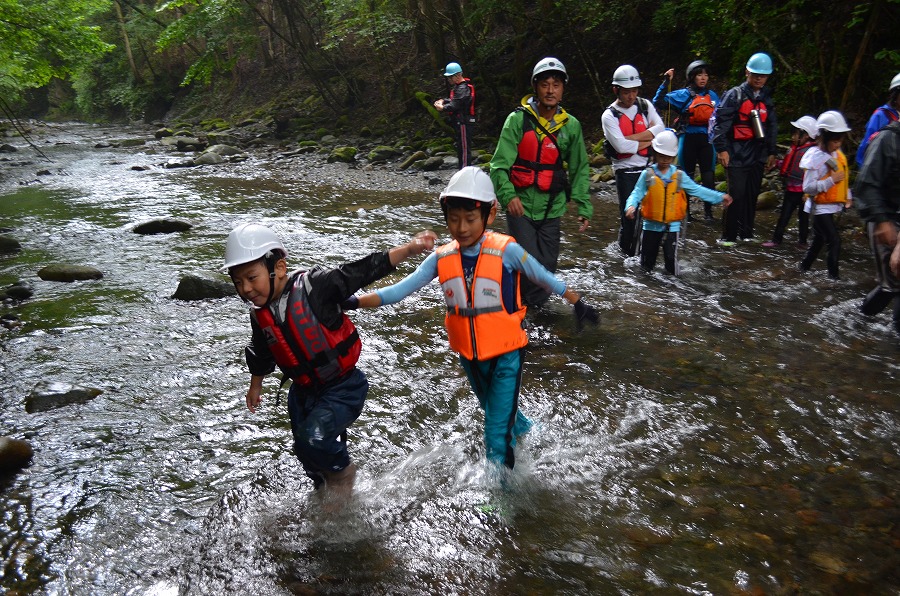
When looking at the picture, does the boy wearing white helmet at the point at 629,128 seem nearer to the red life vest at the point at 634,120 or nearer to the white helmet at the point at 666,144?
the red life vest at the point at 634,120

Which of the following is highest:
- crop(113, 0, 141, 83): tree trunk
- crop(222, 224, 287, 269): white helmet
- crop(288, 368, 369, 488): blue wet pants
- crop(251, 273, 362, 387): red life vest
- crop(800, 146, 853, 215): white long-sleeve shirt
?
crop(113, 0, 141, 83): tree trunk

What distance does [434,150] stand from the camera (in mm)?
19266

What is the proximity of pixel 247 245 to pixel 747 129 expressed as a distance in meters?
7.44

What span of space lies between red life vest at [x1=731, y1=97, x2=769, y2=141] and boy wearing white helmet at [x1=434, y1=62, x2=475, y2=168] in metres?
7.01

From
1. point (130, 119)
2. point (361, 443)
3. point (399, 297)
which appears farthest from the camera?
point (130, 119)

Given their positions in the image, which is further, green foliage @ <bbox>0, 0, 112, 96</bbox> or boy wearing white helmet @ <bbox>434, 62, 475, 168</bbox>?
green foliage @ <bbox>0, 0, 112, 96</bbox>

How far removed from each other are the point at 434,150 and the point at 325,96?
10324mm

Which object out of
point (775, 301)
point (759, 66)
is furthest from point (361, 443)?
point (759, 66)

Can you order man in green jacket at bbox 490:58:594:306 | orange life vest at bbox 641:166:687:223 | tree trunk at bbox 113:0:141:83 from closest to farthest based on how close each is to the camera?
man in green jacket at bbox 490:58:594:306
orange life vest at bbox 641:166:687:223
tree trunk at bbox 113:0:141:83

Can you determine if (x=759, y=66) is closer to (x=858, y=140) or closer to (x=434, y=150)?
(x=858, y=140)

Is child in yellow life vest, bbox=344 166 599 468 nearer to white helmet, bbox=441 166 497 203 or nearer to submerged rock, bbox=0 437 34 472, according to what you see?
white helmet, bbox=441 166 497 203

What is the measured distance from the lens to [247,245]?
325 cm

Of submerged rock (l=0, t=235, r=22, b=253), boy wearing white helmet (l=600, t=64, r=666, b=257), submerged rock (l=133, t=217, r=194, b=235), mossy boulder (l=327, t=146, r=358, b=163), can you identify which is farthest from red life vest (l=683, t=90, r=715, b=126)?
mossy boulder (l=327, t=146, r=358, b=163)

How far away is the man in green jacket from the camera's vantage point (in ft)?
19.6
